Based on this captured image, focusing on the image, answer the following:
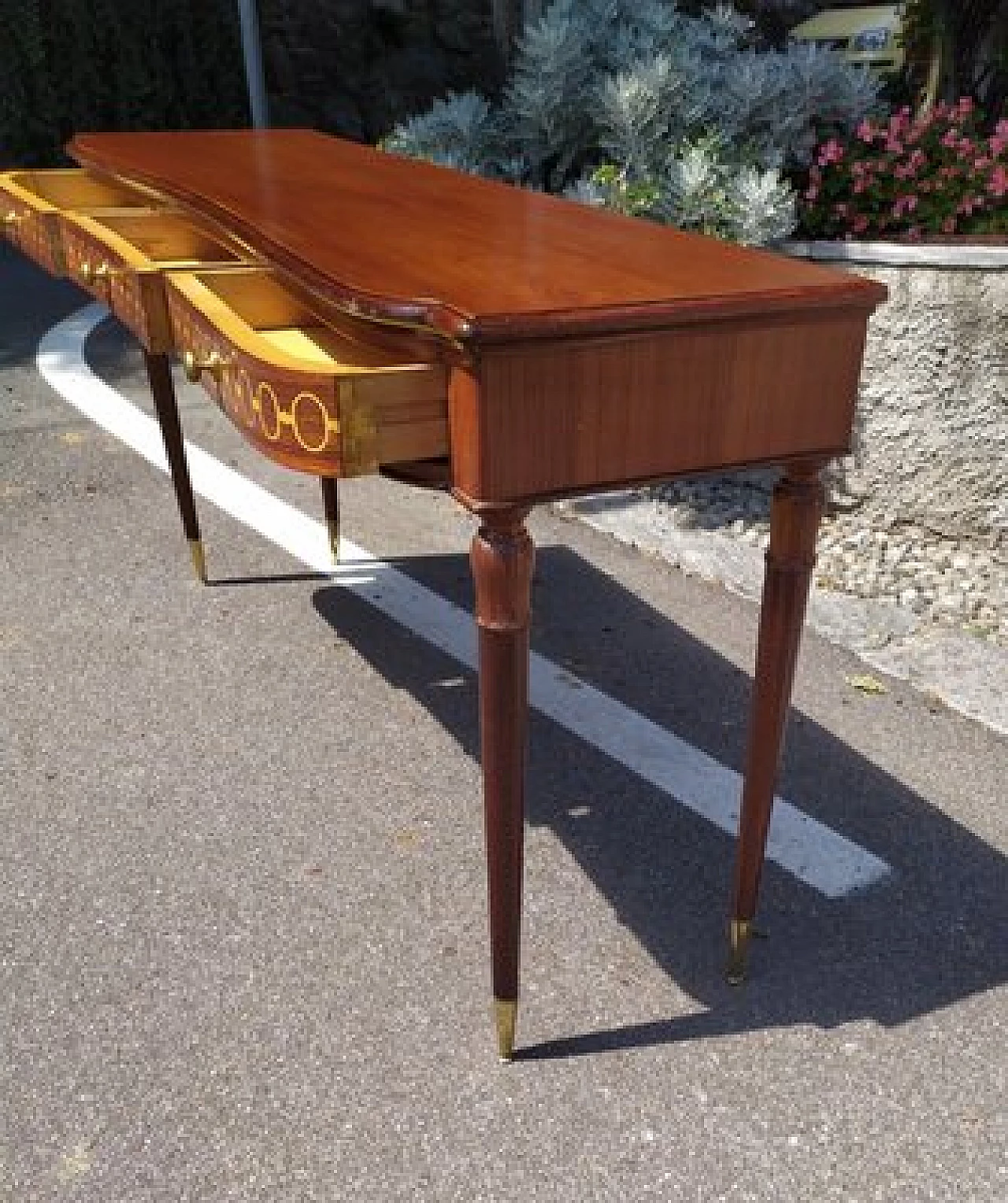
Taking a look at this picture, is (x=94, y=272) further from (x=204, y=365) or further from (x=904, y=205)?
(x=904, y=205)

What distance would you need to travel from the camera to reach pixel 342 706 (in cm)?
282

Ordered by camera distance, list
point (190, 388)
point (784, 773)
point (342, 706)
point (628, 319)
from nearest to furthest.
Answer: point (628, 319), point (784, 773), point (342, 706), point (190, 388)

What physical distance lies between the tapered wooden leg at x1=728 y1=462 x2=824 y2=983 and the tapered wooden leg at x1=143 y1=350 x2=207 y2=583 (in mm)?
2033

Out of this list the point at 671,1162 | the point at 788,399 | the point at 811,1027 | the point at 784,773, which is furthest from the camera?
the point at 784,773

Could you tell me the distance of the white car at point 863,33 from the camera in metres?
6.12

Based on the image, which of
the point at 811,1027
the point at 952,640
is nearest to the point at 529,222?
the point at 811,1027

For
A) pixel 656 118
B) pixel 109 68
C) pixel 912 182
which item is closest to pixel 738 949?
pixel 912 182

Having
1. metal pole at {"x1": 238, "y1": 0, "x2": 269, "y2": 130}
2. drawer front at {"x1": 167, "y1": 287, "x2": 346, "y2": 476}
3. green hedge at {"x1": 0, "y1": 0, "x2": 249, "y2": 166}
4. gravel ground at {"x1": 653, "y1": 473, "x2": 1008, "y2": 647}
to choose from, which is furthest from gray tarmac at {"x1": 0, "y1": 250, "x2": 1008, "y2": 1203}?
green hedge at {"x1": 0, "y1": 0, "x2": 249, "y2": 166}

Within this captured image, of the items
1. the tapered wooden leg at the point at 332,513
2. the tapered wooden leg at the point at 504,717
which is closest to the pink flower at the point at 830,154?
the tapered wooden leg at the point at 332,513

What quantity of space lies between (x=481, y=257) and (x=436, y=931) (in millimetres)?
1204

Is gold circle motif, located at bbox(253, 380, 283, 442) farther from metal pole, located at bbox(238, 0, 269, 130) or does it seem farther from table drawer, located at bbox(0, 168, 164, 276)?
metal pole, located at bbox(238, 0, 269, 130)

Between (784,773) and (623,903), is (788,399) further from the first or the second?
(784,773)

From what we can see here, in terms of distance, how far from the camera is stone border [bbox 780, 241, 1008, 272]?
341 centimetres

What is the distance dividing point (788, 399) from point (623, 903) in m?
1.09
